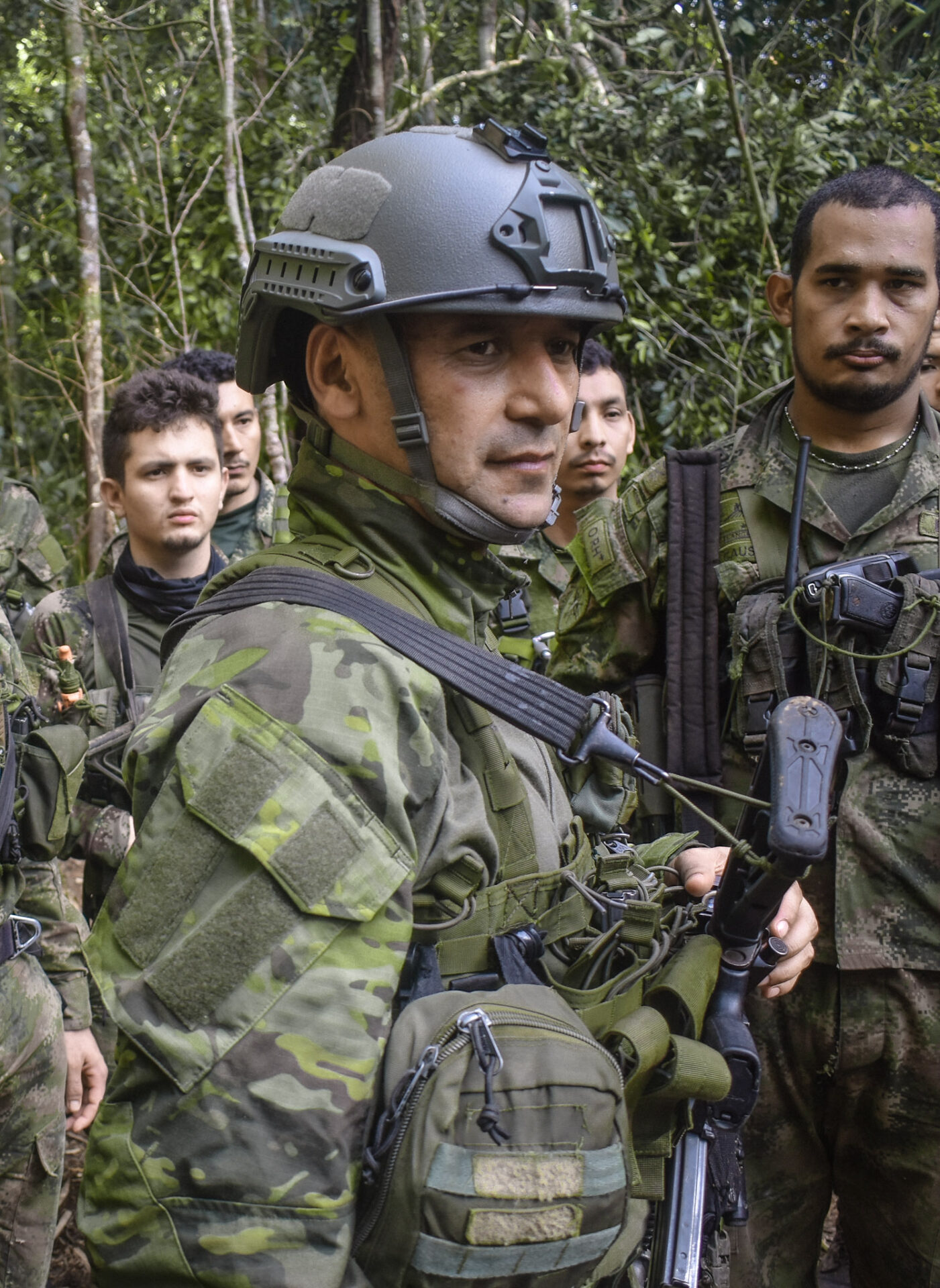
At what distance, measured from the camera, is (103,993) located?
129cm

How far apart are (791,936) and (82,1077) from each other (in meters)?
2.13

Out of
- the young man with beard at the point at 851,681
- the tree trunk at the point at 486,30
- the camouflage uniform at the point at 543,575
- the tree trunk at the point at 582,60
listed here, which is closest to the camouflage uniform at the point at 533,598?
the camouflage uniform at the point at 543,575

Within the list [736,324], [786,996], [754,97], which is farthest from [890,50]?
[786,996]

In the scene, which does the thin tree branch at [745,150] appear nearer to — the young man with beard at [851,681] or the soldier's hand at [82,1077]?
the young man with beard at [851,681]

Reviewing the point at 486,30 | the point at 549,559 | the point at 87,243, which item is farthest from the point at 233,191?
the point at 549,559

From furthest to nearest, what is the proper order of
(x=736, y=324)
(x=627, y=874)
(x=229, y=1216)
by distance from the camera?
(x=736, y=324), (x=627, y=874), (x=229, y=1216)

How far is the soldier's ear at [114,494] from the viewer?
3914 mm

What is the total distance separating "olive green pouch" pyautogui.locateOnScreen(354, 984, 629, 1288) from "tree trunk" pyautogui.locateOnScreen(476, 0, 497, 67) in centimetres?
747

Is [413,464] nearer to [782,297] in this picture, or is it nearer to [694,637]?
[694,637]

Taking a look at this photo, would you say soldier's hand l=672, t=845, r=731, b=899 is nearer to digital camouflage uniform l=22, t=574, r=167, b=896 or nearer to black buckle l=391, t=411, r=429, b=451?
black buckle l=391, t=411, r=429, b=451

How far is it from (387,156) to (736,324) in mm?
5612

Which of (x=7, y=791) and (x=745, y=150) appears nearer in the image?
(x=7, y=791)

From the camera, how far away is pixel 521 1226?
127cm

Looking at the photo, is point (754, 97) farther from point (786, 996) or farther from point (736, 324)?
point (786, 996)
